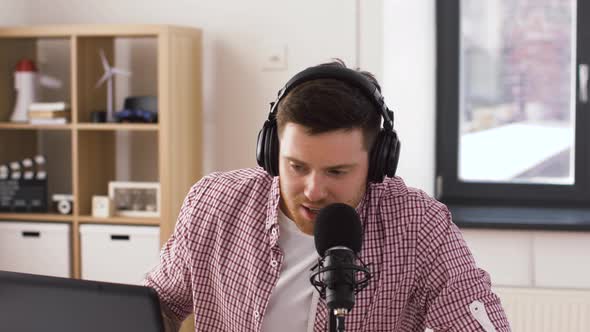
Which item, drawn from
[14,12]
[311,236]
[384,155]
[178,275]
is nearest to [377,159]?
[384,155]

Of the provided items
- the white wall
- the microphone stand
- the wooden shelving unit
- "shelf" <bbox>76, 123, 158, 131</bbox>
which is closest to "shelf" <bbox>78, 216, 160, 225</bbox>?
the wooden shelving unit

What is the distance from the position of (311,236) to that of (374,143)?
26 centimetres

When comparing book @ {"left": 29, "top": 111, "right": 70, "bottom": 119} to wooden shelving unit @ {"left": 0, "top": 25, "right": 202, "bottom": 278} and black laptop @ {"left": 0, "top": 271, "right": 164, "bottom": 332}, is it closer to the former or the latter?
wooden shelving unit @ {"left": 0, "top": 25, "right": 202, "bottom": 278}

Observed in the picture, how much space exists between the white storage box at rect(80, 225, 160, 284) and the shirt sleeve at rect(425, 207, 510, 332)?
1712 mm

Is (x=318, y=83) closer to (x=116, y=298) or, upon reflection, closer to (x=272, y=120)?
(x=272, y=120)

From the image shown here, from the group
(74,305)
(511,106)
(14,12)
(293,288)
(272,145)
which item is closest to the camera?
(74,305)

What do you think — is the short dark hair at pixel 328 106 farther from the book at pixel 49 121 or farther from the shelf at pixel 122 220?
the book at pixel 49 121

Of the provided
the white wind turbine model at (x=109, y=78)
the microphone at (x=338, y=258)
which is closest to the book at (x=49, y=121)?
the white wind turbine model at (x=109, y=78)

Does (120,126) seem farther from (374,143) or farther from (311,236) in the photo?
(374,143)

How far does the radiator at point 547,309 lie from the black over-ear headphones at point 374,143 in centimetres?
168

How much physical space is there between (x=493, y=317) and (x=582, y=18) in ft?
6.81

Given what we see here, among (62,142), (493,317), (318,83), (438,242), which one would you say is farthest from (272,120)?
(62,142)

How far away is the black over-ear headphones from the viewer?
123cm

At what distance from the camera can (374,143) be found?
1301 millimetres
